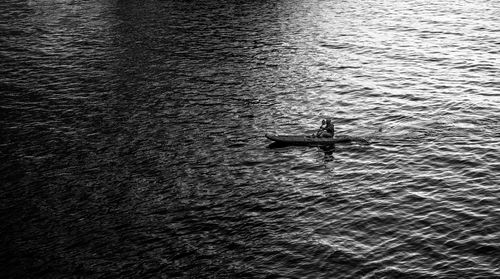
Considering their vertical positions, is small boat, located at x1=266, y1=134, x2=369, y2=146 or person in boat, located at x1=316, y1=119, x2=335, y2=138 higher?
person in boat, located at x1=316, y1=119, x2=335, y2=138

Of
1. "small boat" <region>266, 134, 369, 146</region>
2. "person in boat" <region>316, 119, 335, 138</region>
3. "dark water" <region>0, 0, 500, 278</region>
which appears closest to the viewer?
"dark water" <region>0, 0, 500, 278</region>

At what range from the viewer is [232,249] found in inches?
1384

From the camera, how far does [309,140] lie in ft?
164

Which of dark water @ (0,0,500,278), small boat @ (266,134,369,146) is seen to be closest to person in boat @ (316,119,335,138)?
small boat @ (266,134,369,146)

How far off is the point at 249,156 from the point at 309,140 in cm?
564

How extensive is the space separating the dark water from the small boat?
0.84 metres

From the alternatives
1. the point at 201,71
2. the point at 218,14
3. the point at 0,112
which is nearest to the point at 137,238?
the point at 0,112

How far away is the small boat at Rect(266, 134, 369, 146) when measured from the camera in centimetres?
4975

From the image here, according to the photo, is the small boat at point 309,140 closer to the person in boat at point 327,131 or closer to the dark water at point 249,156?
the person in boat at point 327,131

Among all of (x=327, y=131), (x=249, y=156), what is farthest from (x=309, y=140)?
(x=249, y=156)

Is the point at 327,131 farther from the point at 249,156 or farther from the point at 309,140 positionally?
the point at 249,156

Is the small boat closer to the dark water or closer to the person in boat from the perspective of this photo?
the person in boat

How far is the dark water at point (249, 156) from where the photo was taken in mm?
34438

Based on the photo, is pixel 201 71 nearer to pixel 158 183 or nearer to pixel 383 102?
pixel 383 102
